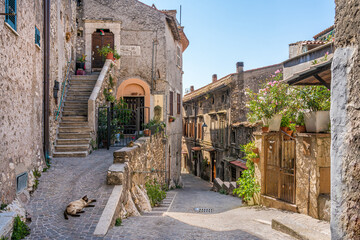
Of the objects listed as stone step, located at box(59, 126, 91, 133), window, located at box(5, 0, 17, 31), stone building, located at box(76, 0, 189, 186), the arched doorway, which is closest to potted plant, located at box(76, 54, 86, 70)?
stone building, located at box(76, 0, 189, 186)

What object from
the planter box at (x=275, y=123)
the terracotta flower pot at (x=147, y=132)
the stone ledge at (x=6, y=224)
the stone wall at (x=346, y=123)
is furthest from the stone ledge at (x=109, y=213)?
the terracotta flower pot at (x=147, y=132)

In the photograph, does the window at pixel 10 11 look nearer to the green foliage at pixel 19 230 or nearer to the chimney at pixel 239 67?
the green foliage at pixel 19 230

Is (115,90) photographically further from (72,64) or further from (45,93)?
(45,93)

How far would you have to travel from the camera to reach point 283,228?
4590 mm

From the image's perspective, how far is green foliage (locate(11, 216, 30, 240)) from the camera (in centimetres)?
398

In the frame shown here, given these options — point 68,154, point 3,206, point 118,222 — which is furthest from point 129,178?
point 68,154

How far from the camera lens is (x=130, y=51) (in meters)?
15.0

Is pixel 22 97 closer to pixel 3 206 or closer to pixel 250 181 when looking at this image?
pixel 3 206

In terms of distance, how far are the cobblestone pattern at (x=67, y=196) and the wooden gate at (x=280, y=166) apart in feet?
13.0

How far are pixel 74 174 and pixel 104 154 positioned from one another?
236 cm

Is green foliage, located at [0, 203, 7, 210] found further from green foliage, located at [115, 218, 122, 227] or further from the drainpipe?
the drainpipe

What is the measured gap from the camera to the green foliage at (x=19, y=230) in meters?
3.98

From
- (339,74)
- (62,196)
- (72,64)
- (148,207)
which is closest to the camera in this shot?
(339,74)

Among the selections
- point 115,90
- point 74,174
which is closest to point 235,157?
point 115,90
